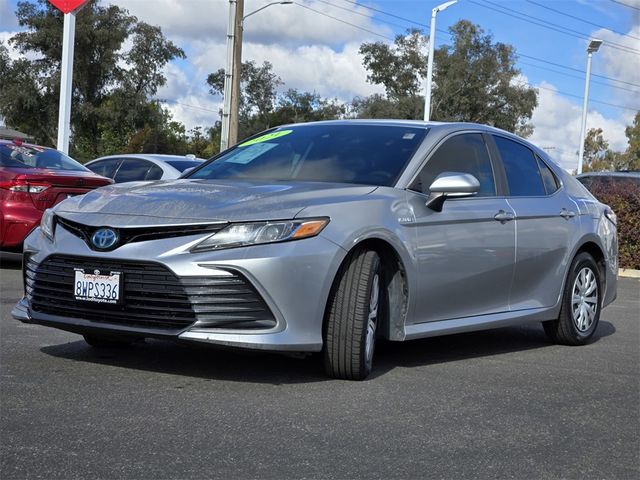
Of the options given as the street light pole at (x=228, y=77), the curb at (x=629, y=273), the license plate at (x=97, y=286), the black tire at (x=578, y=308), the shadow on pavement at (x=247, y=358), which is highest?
the street light pole at (x=228, y=77)

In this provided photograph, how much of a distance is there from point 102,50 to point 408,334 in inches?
2160

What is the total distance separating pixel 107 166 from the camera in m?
14.2

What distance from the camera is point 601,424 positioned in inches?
182

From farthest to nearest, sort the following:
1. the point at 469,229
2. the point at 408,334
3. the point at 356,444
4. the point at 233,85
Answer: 1. the point at 233,85
2. the point at 469,229
3. the point at 408,334
4. the point at 356,444

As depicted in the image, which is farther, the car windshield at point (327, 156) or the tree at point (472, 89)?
the tree at point (472, 89)

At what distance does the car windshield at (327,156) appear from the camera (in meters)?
5.72

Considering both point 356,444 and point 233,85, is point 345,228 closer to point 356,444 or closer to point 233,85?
point 356,444

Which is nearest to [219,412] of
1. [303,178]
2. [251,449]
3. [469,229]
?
[251,449]

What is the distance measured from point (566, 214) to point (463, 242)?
4.99ft

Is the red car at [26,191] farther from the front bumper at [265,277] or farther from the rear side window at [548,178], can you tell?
the front bumper at [265,277]

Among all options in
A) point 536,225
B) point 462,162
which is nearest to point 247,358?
point 462,162

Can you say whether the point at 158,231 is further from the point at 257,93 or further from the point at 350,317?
the point at 257,93

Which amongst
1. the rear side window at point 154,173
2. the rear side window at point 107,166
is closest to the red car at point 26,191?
the rear side window at point 154,173

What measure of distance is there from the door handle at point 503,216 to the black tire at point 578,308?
98cm
